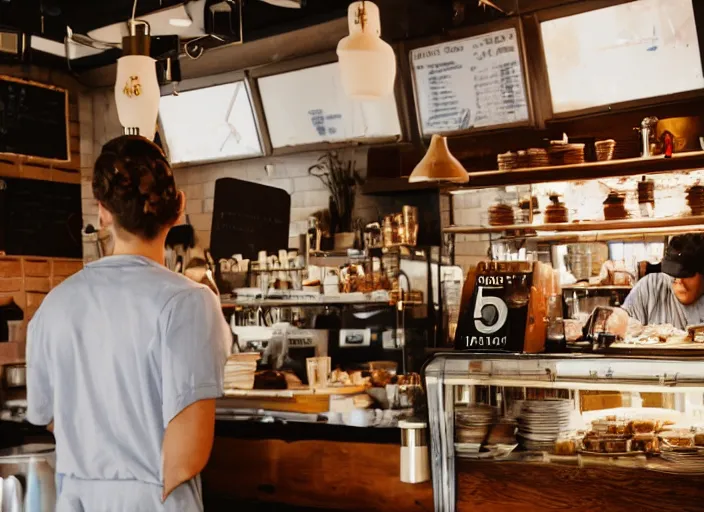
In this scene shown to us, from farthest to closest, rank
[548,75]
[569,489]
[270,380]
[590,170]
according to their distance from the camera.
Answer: [590,170] → [548,75] → [270,380] → [569,489]

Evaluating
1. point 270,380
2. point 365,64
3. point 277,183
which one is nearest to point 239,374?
point 270,380

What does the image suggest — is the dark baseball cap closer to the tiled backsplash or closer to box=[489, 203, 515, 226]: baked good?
box=[489, 203, 515, 226]: baked good

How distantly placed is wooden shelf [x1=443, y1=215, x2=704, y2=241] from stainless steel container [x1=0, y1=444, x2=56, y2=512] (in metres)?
3.19

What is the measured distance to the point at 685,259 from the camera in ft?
17.8

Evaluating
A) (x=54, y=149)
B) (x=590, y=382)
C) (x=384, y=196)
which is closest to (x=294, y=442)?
(x=590, y=382)

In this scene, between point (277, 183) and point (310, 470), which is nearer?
point (310, 470)

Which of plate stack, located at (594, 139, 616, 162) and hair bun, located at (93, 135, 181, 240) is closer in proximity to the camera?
hair bun, located at (93, 135, 181, 240)

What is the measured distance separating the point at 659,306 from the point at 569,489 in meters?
2.92

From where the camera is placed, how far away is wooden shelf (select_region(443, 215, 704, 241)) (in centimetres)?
550

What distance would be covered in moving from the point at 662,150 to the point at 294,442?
295cm

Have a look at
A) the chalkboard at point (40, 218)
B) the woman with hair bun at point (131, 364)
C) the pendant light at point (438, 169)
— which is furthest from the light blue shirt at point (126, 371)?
the chalkboard at point (40, 218)

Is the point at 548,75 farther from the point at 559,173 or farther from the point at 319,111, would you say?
the point at 319,111

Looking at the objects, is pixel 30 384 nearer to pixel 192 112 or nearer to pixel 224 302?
pixel 224 302

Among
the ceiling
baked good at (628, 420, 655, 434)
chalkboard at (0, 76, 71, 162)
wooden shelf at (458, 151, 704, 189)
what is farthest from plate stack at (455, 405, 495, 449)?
chalkboard at (0, 76, 71, 162)
